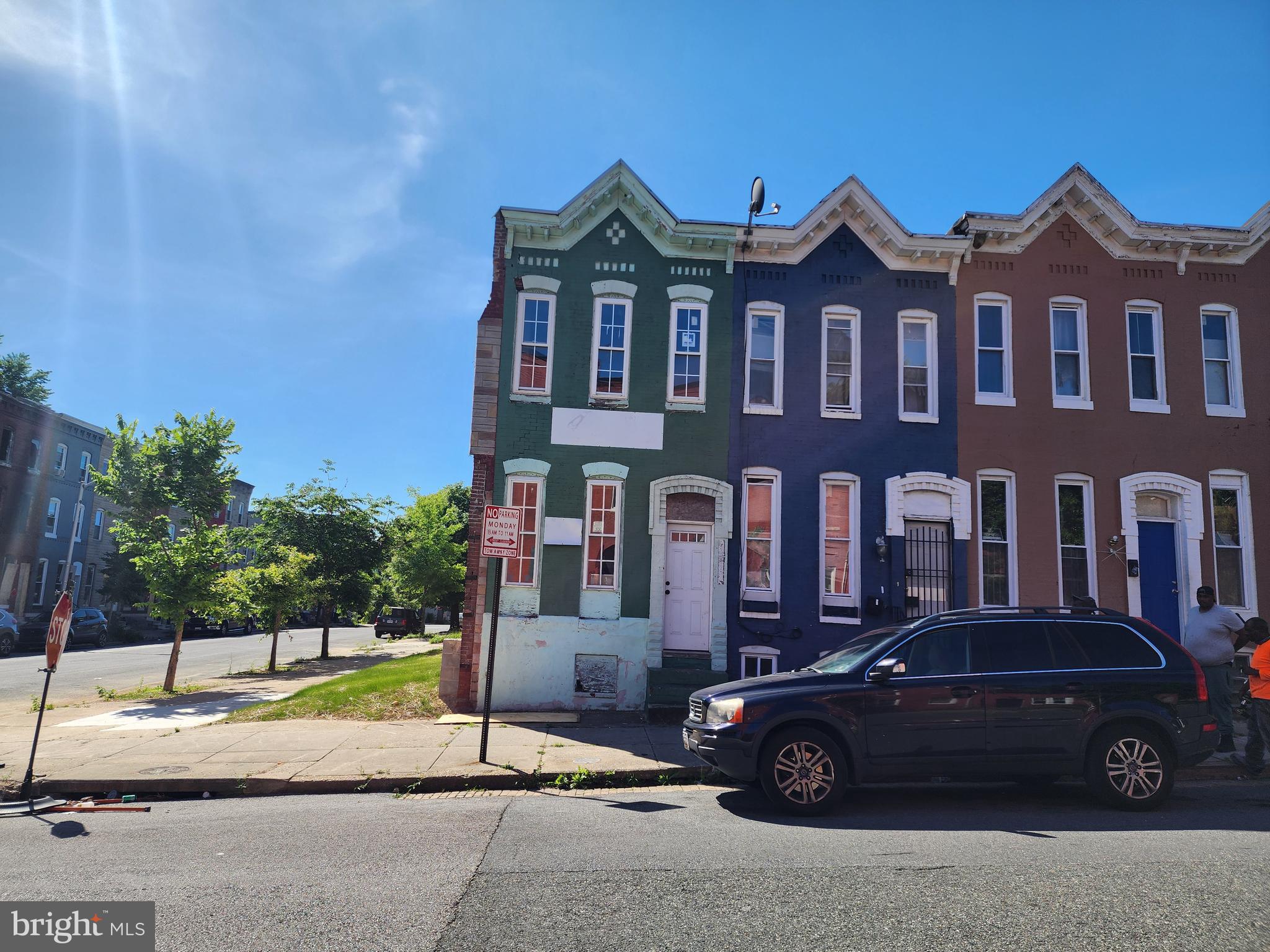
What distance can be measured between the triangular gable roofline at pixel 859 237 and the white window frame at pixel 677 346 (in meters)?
1.37

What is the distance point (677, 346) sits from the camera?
14109 millimetres

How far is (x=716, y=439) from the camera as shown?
13.8m

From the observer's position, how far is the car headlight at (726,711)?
6.99 meters

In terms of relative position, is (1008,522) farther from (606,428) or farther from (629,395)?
(606,428)

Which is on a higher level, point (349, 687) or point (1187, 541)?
point (1187, 541)

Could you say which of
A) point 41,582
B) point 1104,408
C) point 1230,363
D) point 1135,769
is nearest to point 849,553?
point 1104,408

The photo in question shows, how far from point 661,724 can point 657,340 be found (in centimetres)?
673

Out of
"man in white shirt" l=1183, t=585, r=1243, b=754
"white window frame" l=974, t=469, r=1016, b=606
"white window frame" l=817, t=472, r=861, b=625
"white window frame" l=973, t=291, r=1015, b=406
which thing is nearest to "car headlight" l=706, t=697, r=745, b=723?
"man in white shirt" l=1183, t=585, r=1243, b=754

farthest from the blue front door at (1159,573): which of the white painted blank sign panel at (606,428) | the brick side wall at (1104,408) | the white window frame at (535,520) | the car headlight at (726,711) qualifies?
the white window frame at (535,520)

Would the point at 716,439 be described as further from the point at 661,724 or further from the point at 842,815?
the point at 842,815

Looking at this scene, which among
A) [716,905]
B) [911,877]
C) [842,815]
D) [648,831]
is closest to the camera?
[716,905]

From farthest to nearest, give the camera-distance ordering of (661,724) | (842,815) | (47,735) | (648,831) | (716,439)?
(716,439), (661,724), (47,735), (842,815), (648,831)

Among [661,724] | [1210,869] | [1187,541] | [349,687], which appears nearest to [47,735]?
[349,687]

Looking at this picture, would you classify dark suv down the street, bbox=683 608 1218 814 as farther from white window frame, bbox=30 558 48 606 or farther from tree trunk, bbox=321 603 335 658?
white window frame, bbox=30 558 48 606
